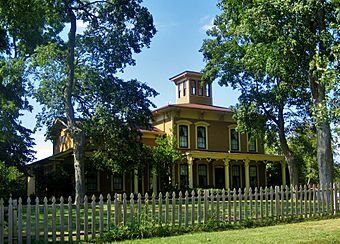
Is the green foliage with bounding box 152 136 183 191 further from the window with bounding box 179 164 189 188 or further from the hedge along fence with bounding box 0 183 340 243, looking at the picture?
the hedge along fence with bounding box 0 183 340 243

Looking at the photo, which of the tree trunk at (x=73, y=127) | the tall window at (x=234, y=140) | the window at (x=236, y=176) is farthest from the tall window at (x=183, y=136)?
the tree trunk at (x=73, y=127)

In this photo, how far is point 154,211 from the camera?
11812 millimetres

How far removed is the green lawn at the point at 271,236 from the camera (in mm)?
10195

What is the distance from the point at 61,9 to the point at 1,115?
10198mm

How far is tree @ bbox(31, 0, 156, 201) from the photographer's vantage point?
25672mm

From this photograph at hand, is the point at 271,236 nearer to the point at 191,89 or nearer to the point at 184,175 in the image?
the point at 184,175

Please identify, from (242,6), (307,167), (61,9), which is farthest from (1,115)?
(307,167)

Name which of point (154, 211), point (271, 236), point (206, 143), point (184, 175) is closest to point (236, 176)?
point (206, 143)

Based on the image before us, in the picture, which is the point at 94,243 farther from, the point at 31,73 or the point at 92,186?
the point at 92,186

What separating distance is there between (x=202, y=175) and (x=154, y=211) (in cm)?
2406

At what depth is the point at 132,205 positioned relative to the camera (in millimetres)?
11633

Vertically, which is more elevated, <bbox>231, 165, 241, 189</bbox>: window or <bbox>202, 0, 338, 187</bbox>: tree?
<bbox>202, 0, 338, 187</bbox>: tree

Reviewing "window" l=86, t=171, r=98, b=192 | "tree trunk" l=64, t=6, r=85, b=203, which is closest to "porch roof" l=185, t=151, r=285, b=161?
"window" l=86, t=171, r=98, b=192

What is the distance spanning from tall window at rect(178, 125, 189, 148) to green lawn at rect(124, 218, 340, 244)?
21811 millimetres
